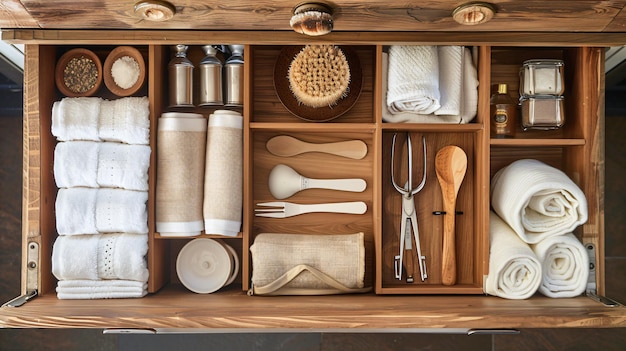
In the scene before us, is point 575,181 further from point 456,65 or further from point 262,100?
point 262,100

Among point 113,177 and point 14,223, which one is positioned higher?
point 113,177

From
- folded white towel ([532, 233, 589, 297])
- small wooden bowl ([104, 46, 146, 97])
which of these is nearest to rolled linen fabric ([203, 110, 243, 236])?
small wooden bowl ([104, 46, 146, 97])

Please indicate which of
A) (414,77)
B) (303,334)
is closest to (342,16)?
(414,77)

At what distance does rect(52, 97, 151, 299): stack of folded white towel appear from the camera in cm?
131

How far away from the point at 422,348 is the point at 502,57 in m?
0.90

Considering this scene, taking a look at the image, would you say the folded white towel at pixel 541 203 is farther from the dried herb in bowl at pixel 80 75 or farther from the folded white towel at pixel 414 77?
the dried herb in bowl at pixel 80 75

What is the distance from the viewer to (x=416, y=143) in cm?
149

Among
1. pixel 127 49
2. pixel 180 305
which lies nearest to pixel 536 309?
pixel 180 305

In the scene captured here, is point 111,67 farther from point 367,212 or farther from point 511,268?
point 511,268

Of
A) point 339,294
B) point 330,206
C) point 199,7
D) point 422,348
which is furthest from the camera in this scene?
point 422,348

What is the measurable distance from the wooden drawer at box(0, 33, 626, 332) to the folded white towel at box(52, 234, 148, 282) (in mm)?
54

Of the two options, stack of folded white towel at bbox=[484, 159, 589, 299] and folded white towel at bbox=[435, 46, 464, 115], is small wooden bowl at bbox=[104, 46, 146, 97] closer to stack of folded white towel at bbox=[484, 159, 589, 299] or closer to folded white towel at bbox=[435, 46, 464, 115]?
folded white towel at bbox=[435, 46, 464, 115]

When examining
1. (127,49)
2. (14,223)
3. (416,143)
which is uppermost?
(127,49)

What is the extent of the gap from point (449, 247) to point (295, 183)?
1.46ft
